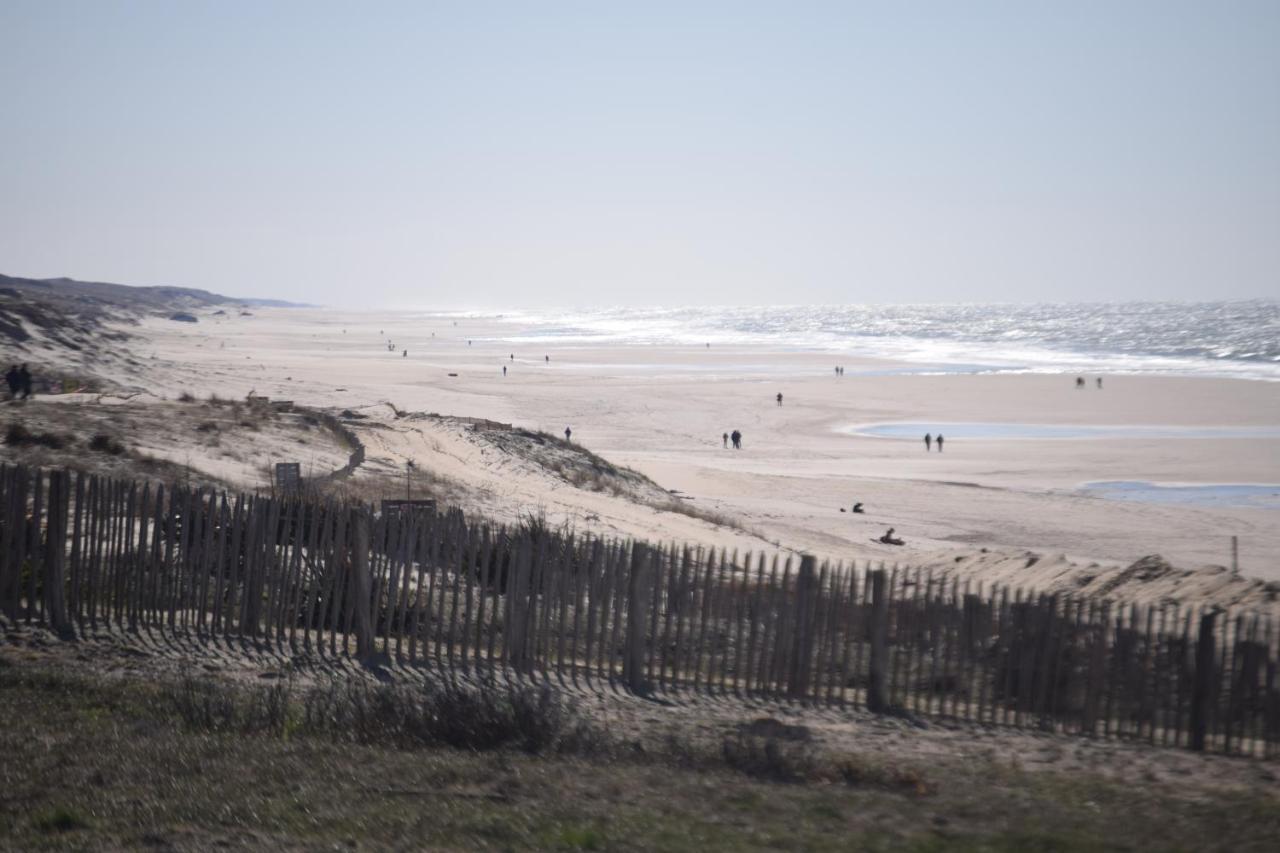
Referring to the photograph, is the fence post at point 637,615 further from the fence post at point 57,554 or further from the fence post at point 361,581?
the fence post at point 57,554

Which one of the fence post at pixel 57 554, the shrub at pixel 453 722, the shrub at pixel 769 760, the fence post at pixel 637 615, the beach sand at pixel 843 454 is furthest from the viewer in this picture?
the beach sand at pixel 843 454

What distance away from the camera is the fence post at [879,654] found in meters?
9.05

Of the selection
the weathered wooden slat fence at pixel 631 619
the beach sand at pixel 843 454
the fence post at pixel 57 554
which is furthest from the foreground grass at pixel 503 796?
the beach sand at pixel 843 454

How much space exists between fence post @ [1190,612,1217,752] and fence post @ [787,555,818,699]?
2875mm

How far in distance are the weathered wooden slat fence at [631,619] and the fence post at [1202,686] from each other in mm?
12

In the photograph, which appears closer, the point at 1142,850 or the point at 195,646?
the point at 1142,850

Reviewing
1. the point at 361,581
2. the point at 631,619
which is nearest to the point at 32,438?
the point at 361,581

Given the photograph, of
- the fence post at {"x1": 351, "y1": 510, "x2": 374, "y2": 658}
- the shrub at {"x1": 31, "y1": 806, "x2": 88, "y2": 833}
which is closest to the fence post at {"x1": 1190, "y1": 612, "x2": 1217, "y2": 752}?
the fence post at {"x1": 351, "y1": 510, "x2": 374, "y2": 658}

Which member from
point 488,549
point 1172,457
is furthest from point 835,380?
point 488,549

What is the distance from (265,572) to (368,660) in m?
1.32

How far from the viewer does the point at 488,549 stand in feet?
32.0

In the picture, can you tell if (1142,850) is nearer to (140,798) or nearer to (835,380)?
(140,798)

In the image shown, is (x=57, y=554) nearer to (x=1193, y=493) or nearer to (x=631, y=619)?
(x=631, y=619)

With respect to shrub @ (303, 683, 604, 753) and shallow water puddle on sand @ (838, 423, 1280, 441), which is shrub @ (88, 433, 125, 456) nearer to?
shrub @ (303, 683, 604, 753)
